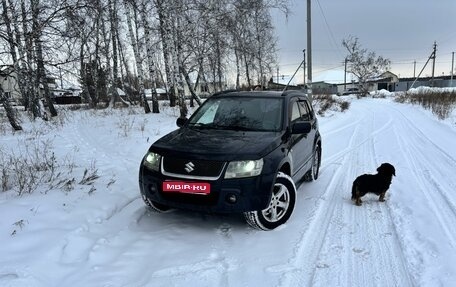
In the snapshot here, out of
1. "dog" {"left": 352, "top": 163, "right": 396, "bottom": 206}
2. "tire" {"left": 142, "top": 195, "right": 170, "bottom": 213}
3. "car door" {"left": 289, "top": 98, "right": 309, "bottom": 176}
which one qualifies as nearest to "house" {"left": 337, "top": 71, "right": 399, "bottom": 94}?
"car door" {"left": 289, "top": 98, "right": 309, "bottom": 176}

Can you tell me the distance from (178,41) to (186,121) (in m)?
11.7

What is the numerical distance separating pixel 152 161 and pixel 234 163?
1.13 meters

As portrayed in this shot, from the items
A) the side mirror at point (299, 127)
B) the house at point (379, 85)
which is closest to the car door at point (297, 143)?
the side mirror at point (299, 127)

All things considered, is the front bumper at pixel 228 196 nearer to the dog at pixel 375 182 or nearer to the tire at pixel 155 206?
the tire at pixel 155 206

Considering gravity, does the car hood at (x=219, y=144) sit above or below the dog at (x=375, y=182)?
above

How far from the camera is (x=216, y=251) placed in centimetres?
411

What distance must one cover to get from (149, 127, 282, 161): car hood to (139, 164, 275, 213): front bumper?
0.92 feet

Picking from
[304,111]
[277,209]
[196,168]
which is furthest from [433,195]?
[196,168]

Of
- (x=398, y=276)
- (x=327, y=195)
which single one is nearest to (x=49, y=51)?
(x=327, y=195)

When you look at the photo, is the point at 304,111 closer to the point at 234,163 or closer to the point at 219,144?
the point at 219,144

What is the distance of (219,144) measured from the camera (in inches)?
184

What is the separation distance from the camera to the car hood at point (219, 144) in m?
4.39

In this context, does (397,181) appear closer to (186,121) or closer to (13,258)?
(186,121)

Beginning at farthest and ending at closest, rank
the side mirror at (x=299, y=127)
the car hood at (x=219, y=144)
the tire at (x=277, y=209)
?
the side mirror at (x=299, y=127), the tire at (x=277, y=209), the car hood at (x=219, y=144)
